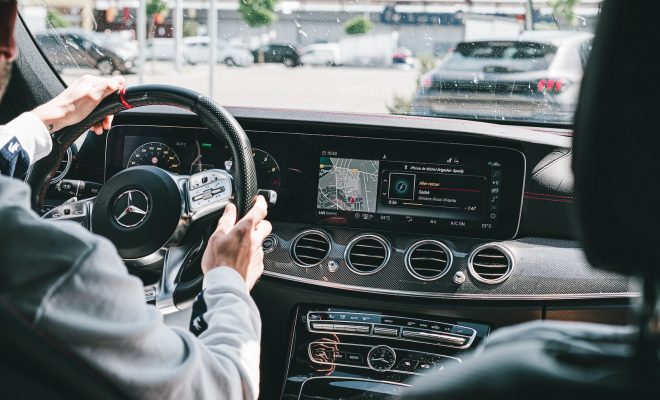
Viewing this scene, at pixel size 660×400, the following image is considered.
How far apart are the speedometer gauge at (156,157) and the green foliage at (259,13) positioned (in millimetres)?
657

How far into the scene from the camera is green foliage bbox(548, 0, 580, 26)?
9.51 ft

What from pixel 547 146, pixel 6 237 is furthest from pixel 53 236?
pixel 547 146

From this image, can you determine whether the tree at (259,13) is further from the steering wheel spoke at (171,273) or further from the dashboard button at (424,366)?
the dashboard button at (424,366)

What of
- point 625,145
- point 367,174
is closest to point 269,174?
point 367,174

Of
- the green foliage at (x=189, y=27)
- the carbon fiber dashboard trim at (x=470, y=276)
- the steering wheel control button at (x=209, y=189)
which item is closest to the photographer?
the steering wheel control button at (x=209, y=189)

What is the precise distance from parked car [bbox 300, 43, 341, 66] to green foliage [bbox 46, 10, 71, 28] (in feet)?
3.16

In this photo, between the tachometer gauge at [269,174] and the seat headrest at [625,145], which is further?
the tachometer gauge at [269,174]

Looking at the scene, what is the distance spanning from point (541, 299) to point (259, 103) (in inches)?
54.0

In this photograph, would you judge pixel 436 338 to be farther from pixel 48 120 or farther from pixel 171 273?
pixel 48 120

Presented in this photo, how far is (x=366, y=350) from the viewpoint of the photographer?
9.58 ft

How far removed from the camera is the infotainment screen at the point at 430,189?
2947 mm

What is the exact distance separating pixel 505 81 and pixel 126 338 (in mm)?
2230

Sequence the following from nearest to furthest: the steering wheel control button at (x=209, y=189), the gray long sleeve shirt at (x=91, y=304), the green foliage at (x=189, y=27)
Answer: the gray long sleeve shirt at (x=91, y=304) → the steering wheel control button at (x=209, y=189) → the green foliage at (x=189, y=27)

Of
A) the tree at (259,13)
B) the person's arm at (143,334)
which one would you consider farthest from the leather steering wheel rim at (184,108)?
the tree at (259,13)
